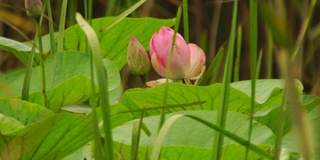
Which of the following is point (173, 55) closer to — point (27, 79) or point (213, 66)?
point (213, 66)

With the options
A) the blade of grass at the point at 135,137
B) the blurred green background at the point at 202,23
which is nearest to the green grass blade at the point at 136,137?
the blade of grass at the point at 135,137

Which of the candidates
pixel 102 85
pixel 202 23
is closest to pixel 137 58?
pixel 102 85

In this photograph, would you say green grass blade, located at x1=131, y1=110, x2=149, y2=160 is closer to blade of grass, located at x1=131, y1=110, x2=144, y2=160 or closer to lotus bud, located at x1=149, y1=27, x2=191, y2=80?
blade of grass, located at x1=131, y1=110, x2=144, y2=160

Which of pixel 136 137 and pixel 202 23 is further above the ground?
pixel 202 23

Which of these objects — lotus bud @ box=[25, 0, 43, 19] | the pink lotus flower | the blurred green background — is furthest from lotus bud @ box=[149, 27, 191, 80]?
the blurred green background

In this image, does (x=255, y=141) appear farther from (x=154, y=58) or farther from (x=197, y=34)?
(x=197, y=34)

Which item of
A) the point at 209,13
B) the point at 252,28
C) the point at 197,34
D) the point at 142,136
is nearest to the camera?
the point at 252,28

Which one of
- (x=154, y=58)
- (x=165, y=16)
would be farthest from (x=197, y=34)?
(x=154, y=58)
